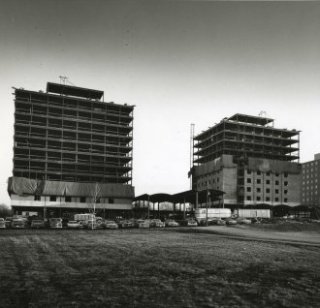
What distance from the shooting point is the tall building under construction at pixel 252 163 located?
126312 mm

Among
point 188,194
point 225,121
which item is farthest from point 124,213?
point 225,121

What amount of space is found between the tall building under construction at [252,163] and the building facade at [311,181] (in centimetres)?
4747

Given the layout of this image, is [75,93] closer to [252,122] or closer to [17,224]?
[252,122]

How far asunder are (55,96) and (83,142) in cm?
1418

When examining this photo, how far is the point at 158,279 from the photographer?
544 inches

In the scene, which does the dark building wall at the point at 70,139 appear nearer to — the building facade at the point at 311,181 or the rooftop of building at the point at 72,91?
the rooftop of building at the point at 72,91

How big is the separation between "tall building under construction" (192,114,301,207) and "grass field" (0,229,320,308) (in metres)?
106

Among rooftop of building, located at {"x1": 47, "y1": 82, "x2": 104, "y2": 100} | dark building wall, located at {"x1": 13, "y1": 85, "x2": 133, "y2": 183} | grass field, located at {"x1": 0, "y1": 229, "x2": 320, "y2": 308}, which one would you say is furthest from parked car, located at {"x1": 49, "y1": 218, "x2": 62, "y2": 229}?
rooftop of building, located at {"x1": 47, "y1": 82, "x2": 104, "y2": 100}

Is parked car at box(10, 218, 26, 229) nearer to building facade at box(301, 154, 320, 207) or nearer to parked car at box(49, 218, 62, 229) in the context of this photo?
parked car at box(49, 218, 62, 229)

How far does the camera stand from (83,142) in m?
111

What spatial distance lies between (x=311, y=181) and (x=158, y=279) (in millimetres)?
182118

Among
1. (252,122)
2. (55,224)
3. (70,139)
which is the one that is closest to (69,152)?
(70,139)

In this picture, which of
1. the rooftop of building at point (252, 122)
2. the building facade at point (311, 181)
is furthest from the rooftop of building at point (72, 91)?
the building facade at point (311, 181)

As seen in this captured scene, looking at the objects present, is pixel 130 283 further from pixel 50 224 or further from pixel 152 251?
pixel 50 224
